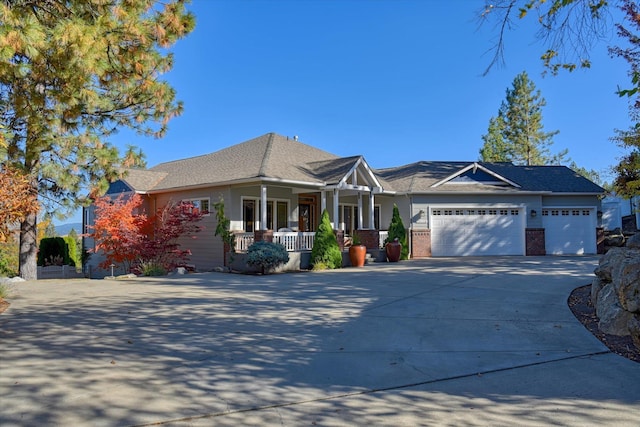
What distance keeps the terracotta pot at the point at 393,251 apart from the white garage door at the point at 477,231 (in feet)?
10.6

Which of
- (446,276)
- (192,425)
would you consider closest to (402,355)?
(192,425)

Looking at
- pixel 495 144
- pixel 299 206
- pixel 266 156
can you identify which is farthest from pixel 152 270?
pixel 495 144

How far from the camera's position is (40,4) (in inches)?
317

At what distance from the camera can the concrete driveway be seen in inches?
143

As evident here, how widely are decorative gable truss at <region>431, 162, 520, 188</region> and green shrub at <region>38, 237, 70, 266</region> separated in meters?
18.1

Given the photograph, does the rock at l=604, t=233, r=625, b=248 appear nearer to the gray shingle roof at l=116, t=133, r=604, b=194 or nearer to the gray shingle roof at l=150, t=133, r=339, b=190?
the gray shingle roof at l=116, t=133, r=604, b=194

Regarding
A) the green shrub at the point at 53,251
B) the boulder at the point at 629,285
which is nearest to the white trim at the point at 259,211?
the green shrub at the point at 53,251

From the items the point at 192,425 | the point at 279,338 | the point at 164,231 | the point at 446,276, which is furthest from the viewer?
the point at 164,231

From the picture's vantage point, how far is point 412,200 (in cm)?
2142

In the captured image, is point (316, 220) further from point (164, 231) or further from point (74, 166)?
point (74, 166)

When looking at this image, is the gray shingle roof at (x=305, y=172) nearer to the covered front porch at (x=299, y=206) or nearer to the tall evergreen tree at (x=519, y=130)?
the covered front porch at (x=299, y=206)

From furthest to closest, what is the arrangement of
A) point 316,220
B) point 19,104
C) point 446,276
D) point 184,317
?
point 316,220
point 446,276
point 19,104
point 184,317

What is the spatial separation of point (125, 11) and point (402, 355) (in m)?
7.70

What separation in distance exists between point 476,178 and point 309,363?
1941cm
